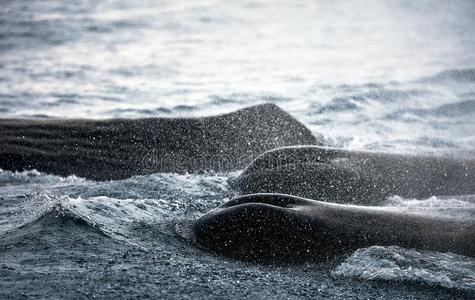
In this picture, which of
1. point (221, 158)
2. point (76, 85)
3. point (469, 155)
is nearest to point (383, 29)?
point (76, 85)

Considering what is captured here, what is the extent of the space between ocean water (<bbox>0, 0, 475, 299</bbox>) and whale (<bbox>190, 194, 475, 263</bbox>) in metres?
0.11

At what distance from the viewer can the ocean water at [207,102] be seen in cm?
361

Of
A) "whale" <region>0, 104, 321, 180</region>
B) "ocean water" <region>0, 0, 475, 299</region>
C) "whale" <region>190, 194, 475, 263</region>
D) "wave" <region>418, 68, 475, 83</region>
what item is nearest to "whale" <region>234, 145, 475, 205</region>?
"ocean water" <region>0, 0, 475, 299</region>

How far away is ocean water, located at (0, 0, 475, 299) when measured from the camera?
3.61 metres

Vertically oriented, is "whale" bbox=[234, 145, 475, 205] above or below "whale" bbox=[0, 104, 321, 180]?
below

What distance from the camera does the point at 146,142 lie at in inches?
266

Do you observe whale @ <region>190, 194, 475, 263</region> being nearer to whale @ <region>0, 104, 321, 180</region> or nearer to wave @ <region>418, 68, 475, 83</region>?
whale @ <region>0, 104, 321, 180</region>

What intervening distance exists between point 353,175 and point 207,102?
17.4ft

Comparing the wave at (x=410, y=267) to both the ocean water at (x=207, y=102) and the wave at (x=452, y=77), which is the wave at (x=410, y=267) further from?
the wave at (x=452, y=77)

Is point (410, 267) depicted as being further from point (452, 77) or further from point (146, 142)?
point (452, 77)

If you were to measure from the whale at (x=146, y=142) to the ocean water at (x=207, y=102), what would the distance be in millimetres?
311

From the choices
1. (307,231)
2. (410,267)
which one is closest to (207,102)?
(307,231)

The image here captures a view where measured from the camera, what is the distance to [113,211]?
4406 millimetres

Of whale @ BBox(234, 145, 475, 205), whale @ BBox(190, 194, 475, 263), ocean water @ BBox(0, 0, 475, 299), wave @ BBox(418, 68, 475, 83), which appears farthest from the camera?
wave @ BBox(418, 68, 475, 83)
